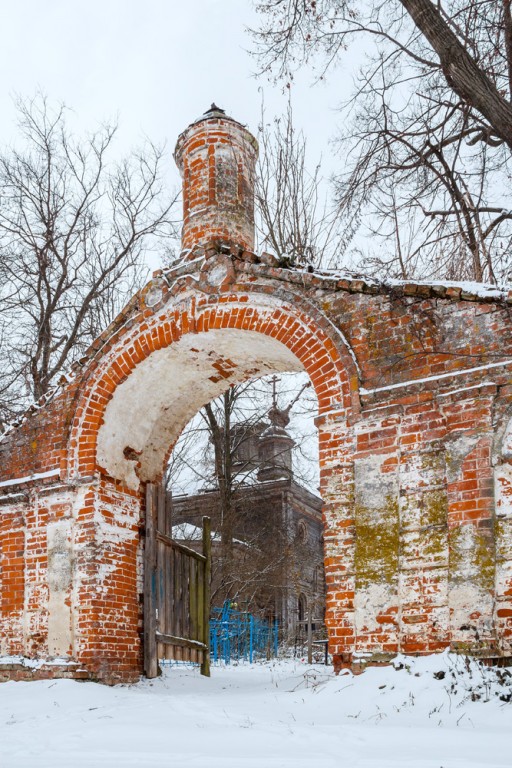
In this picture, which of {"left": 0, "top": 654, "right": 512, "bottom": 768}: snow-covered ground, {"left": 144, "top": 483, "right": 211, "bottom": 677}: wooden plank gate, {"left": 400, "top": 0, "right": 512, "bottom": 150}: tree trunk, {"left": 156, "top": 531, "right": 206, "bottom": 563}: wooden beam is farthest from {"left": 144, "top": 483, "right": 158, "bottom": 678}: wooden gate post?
{"left": 400, "top": 0, "right": 512, "bottom": 150}: tree trunk

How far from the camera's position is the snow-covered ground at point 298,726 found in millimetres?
3836

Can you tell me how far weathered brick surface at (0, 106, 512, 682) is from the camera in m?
5.66

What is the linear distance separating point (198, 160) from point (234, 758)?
654cm

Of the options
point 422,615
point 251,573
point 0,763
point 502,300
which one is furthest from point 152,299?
point 251,573

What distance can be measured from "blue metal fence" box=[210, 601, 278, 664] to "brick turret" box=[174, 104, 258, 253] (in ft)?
33.2

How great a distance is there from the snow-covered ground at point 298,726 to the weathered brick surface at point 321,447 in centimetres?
43

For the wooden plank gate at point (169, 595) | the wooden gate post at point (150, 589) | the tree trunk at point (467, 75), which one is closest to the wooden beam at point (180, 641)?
the wooden plank gate at point (169, 595)

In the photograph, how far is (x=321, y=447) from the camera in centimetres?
649

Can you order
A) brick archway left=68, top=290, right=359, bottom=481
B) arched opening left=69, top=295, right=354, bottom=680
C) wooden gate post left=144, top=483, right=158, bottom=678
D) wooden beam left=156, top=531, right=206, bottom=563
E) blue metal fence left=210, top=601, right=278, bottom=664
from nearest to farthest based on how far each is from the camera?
brick archway left=68, top=290, right=359, bottom=481
arched opening left=69, top=295, right=354, bottom=680
wooden gate post left=144, top=483, right=158, bottom=678
wooden beam left=156, top=531, right=206, bottom=563
blue metal fence left=210, top=601, right=278, bottom=664

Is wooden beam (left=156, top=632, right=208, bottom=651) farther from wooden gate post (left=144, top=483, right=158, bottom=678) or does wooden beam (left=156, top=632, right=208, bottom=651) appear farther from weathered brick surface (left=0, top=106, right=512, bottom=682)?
weathered brick surface (left=0, top=106, right=512, bottom=682)

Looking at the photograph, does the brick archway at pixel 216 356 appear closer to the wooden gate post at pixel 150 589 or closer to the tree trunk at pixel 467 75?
the wooden gate post at pixel 150 589

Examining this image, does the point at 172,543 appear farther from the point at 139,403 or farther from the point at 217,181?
the point at 217,181

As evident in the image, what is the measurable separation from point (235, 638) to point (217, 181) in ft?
40.5

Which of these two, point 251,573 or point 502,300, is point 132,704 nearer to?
point 502,300
